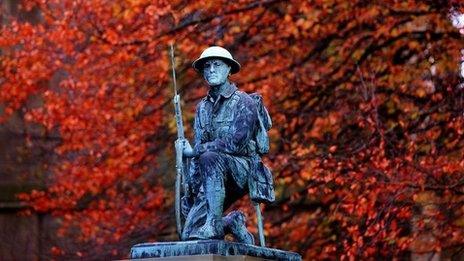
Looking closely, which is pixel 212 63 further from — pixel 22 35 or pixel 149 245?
pixel 22 35

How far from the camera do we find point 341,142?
66.9 feet

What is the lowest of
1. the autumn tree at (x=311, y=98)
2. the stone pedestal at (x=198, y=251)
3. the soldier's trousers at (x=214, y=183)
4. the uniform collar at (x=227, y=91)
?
the stone pedestal at (x=198, y=251)

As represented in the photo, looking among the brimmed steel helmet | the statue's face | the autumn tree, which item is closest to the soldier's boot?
the statue's face

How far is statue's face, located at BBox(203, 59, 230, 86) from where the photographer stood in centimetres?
1138

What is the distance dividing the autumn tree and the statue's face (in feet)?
21.4

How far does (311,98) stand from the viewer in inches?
803

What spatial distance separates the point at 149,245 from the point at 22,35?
12.9 m

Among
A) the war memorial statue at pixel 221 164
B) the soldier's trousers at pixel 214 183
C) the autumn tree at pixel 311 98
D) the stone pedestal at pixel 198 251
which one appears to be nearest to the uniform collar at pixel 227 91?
the war memorial statue at pixel 221 164

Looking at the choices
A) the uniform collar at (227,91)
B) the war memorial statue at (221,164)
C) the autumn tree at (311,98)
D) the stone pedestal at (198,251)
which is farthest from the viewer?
the autumn tree at (311,98)

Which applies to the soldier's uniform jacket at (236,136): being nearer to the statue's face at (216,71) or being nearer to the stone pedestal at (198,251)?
the statue's face at (216,71)

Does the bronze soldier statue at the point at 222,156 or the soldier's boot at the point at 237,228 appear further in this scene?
the soldier's boot at the point at 237,228

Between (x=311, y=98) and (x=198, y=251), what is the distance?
9.98m

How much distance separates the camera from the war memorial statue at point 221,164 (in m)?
11.1

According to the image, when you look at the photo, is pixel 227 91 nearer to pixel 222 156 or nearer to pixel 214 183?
pixel 222 156
